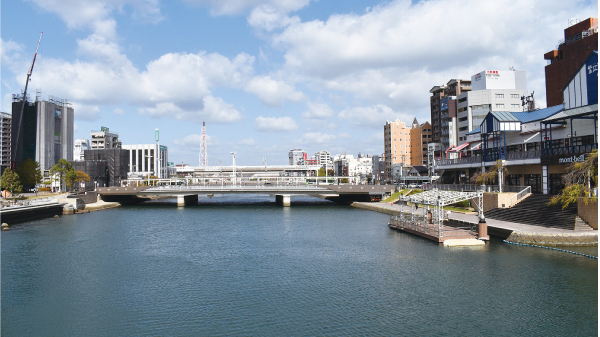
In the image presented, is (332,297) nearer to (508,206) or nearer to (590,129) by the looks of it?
(508,206)

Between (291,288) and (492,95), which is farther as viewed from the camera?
(492,95)

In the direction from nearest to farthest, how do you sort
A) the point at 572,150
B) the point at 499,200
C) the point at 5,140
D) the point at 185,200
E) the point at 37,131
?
the point at 572,150, the point at 499,200, the point at 185,200, the point at 37,131, the point at 5,140

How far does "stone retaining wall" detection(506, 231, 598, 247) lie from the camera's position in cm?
3275

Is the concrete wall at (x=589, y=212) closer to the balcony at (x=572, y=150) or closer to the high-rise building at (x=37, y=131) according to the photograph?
the balcony at (x=572, y=150)

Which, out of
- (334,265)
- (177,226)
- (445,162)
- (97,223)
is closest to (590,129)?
(445,162)

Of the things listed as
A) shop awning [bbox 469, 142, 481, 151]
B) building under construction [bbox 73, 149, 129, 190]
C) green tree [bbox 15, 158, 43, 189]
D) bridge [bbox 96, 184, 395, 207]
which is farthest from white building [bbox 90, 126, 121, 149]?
shop awning [bbox 469, 142, 481, 151]

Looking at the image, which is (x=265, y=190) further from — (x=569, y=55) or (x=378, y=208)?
(x=569, y=55)

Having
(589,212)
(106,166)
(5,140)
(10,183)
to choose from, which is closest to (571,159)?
(589,212)

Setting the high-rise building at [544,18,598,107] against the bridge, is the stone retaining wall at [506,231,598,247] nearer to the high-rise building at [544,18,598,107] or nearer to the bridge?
the bridge

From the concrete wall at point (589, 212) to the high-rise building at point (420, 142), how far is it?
309 feet

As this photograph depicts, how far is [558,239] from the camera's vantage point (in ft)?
109

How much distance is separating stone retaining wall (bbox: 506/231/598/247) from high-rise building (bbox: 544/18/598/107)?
53.1 meters

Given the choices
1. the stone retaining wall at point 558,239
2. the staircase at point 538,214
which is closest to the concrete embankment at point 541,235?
the stone retaining wall at point 558,239

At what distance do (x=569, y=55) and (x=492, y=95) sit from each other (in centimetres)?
1778
